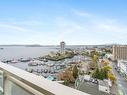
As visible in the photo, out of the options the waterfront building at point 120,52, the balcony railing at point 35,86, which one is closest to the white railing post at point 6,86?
the balcony railing at point 35,86

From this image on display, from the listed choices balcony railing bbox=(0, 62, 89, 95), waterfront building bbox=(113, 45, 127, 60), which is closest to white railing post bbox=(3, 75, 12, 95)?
balcony railing bbox=(0, 62, 89, 95)

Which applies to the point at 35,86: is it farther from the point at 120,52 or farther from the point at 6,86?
the point at 120,52

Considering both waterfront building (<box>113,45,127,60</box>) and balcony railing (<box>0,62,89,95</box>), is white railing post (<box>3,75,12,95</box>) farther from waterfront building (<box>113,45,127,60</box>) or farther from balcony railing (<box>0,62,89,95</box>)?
waterfront building (<box>113,45,127,60</box>)

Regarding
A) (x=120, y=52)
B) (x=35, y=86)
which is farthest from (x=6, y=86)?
(x=120, y=52)

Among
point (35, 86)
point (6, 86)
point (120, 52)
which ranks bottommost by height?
point (120, 52)

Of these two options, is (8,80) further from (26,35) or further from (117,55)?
(117,55)

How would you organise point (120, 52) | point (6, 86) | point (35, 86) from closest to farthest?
point (35, 86)
point (6, 86)
point (120, 52)

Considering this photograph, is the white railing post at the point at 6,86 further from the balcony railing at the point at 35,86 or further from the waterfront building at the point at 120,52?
the waterfront building at the point at 120,52

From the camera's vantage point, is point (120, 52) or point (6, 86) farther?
point (120, 52)

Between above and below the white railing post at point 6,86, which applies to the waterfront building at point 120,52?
below

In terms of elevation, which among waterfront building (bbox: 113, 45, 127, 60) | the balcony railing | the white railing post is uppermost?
the balcony railing

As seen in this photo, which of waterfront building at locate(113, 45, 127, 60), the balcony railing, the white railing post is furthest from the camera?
waterfront building at locate(113, 45, 127, 60)

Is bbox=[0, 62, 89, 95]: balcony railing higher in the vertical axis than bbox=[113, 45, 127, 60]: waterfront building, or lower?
higher
